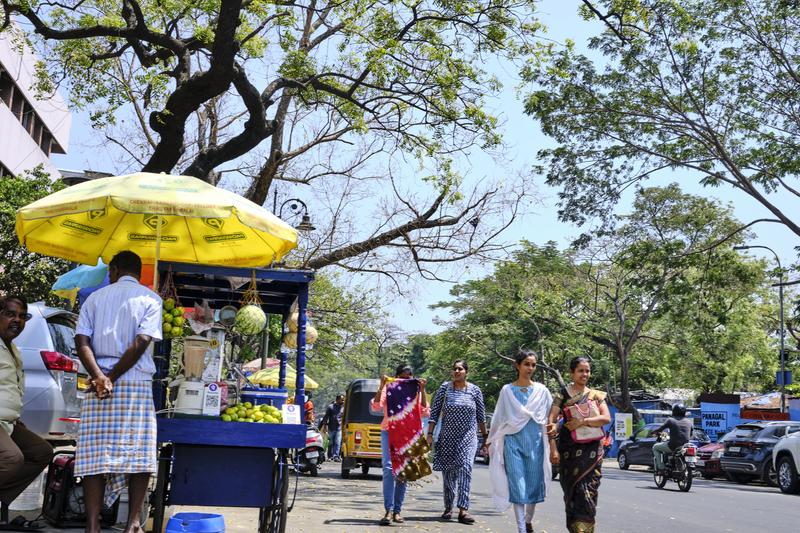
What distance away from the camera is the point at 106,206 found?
6684mm

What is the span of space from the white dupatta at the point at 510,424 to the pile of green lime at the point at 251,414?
244 centimetres

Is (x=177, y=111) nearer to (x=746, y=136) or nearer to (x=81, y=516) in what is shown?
(x=81, y=516)

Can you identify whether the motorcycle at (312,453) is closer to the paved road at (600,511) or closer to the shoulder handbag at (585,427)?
the paved road at (600,511)

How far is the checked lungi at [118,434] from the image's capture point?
5973 millimetres

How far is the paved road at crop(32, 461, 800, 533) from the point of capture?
10164 millimetres

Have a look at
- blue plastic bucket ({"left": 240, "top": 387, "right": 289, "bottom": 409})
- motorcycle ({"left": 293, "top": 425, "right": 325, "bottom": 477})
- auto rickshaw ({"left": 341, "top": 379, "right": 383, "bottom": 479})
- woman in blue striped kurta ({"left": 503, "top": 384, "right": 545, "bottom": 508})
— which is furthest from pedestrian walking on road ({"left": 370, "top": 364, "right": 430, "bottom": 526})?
auto rickshaw ({"left": 341, "top": 379, "right": 383, "bottom": 479})

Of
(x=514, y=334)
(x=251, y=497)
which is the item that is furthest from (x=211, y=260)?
(x=514, y=334)

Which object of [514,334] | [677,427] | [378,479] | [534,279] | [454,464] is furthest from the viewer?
[514,334]

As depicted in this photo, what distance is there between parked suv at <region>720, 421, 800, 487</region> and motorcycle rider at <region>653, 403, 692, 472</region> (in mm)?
4826

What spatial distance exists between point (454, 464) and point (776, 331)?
48358 millimetres

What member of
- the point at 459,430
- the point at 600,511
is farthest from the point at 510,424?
the point at 600,511

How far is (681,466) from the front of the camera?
18.6m

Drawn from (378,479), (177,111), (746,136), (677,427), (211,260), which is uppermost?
(746,136)

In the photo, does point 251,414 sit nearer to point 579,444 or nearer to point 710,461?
point 579,444
